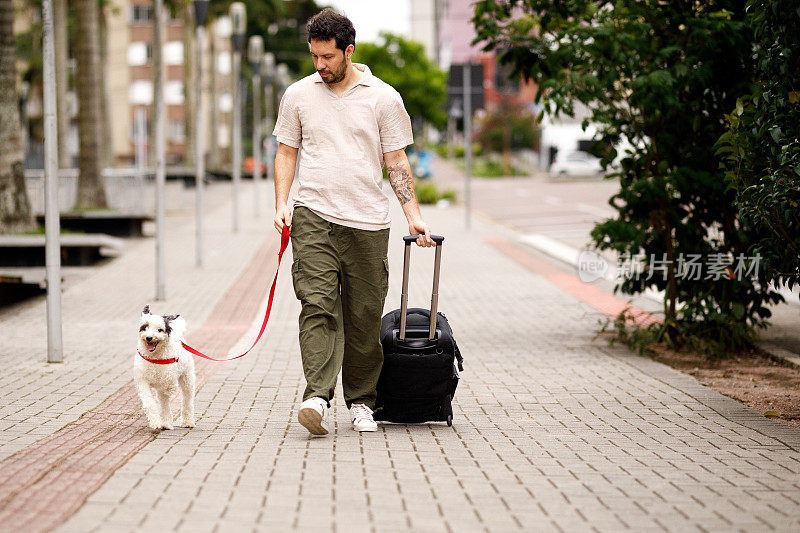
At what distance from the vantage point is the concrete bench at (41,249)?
1576cm

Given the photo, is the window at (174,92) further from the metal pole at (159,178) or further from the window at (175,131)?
the metal pole at (159,178)

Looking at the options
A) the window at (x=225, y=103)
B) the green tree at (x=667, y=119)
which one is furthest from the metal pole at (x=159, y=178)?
the window at (x=225, y=103)

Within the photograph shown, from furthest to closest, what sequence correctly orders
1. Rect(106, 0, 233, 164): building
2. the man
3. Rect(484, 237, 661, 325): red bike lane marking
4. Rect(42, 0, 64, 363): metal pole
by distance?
Rect(106, 0, 233, 164): building
Rect(484, 237, 661, 325): red bike lane marking
Rect(42, 0, 64, 363): metal pole
the man

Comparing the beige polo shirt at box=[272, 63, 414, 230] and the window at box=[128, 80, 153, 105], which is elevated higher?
the window at box=[128, 80, 153, 105]

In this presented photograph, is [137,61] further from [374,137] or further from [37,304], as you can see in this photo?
[374,137]

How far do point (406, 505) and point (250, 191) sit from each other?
44.1m

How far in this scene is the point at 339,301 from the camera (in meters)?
6.41

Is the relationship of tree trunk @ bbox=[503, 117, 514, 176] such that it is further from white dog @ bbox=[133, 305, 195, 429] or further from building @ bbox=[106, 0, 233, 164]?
white dog @ bbox=[133, 305, 195, 429]

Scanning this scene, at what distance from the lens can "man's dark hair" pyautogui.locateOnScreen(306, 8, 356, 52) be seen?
6.10m

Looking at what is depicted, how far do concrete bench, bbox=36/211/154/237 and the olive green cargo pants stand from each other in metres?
17.5

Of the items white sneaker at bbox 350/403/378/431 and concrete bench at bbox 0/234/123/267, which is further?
concrete bench at bbox 0/234/123/267

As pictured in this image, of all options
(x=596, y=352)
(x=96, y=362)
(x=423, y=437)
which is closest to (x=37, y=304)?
(x=96, y=362)

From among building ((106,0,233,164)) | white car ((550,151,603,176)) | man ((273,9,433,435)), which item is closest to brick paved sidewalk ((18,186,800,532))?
man ((273,9,433,435))

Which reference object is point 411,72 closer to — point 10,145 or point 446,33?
point 10,145
